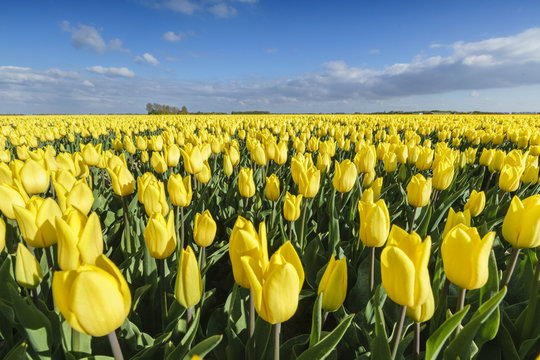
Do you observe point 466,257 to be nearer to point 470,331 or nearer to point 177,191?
point 470,331

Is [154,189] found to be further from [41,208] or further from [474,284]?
[474,284]

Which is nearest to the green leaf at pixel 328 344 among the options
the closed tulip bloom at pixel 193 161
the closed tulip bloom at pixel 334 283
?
the closed tulip bloom at pixel 334 283

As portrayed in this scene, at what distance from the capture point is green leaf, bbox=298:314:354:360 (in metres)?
0.94

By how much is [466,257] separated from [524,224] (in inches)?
19.3

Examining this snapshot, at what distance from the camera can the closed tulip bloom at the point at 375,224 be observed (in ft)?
4.46

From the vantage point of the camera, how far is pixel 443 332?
981mm

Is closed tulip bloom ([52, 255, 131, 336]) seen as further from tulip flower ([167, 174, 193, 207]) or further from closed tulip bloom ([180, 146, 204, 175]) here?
closed tulip bloom ([180, 146, 204, 175])

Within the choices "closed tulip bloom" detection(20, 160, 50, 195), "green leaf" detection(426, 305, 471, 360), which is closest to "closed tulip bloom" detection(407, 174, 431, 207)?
"green leaf" detection(426, 305, 471, 360)

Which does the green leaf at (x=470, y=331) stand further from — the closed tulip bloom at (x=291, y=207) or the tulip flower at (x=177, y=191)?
the tulip flower at (x=177, y=191)

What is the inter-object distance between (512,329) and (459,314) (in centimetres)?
75

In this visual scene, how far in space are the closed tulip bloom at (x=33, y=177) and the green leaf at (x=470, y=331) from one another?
8.33 feet

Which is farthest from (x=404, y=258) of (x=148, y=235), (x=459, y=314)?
(x=148, y=235)

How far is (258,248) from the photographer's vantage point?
97cm

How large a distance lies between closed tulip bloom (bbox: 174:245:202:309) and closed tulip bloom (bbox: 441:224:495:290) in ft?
2.97
